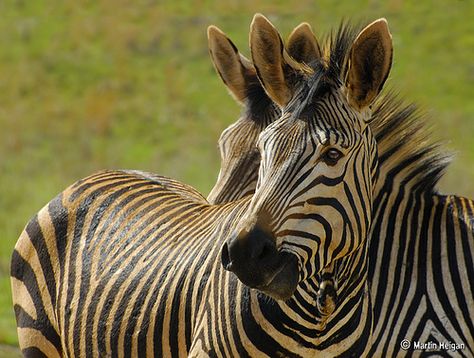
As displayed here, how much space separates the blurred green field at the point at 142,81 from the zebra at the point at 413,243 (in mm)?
10368

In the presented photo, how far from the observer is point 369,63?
4.38 m

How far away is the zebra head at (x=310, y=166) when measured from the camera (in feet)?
12.8

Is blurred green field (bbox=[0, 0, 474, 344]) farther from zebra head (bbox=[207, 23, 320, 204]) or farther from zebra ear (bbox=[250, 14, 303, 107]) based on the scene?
zebra ear (bbox=[250, 14, 303, 107])

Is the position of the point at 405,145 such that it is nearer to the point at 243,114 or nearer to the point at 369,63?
the point at 369,63

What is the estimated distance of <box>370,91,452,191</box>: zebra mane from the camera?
5.26m

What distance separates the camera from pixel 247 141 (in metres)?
6.45

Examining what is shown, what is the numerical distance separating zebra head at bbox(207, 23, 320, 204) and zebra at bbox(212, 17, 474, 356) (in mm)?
894

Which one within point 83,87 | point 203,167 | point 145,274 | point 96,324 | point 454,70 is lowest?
point 96,324

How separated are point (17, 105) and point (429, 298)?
2242 centimetres

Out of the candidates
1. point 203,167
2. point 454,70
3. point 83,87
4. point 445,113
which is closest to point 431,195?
point 203,167

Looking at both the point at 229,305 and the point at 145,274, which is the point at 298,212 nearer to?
the point at 229,305

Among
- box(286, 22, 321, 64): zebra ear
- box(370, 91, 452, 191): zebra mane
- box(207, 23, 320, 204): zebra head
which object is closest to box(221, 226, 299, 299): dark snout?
box(370, 91, 452, 191): zebra mane

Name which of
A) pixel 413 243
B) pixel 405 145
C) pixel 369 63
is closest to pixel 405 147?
pixel 405 145

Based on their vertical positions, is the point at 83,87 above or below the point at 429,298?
above
